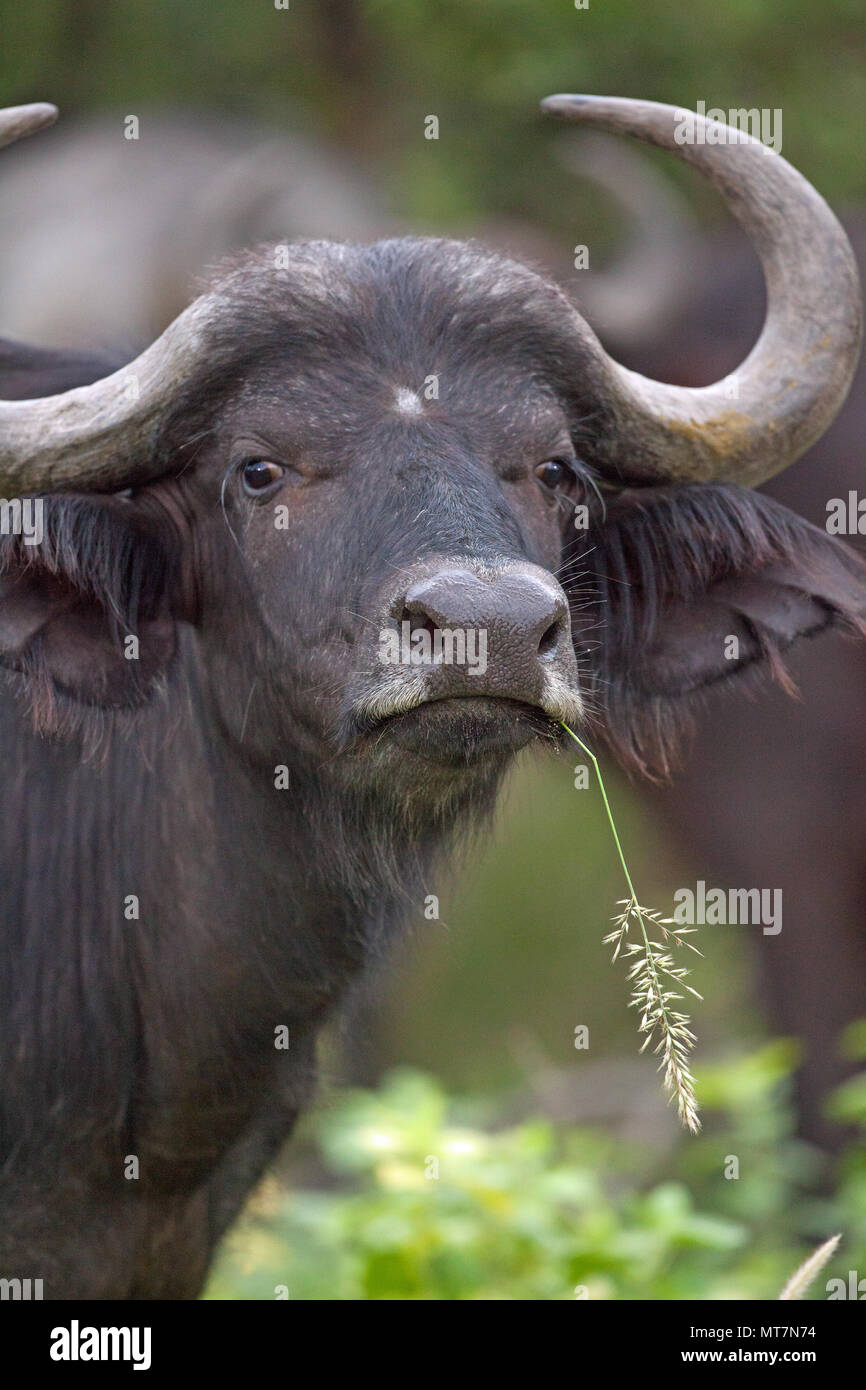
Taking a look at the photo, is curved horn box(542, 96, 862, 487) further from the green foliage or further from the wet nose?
the green foliage

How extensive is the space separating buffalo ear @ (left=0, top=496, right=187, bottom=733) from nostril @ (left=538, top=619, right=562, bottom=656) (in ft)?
3.49

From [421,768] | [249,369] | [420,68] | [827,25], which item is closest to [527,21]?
[420,68]

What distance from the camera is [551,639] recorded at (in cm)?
327

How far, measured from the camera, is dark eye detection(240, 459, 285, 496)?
3.61 meters

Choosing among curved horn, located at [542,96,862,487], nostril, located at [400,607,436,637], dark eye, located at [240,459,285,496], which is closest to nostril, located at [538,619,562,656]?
nostril, located at [400,607,436,637]

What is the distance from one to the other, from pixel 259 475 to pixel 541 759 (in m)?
0.99

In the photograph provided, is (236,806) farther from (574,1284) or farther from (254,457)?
(574,1284)

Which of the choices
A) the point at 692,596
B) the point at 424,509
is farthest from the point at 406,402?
the point at 692,596

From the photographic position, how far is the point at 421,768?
137 inches

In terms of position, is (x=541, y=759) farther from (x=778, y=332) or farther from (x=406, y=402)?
(x=778, y=332)

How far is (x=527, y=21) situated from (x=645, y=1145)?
5662 millimetres

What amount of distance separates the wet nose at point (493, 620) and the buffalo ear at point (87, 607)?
0.86m

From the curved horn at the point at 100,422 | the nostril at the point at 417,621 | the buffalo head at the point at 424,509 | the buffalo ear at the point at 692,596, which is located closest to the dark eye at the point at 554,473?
the buffalo head at the point at 424,509

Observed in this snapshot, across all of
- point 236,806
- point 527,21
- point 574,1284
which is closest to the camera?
point 236,806
